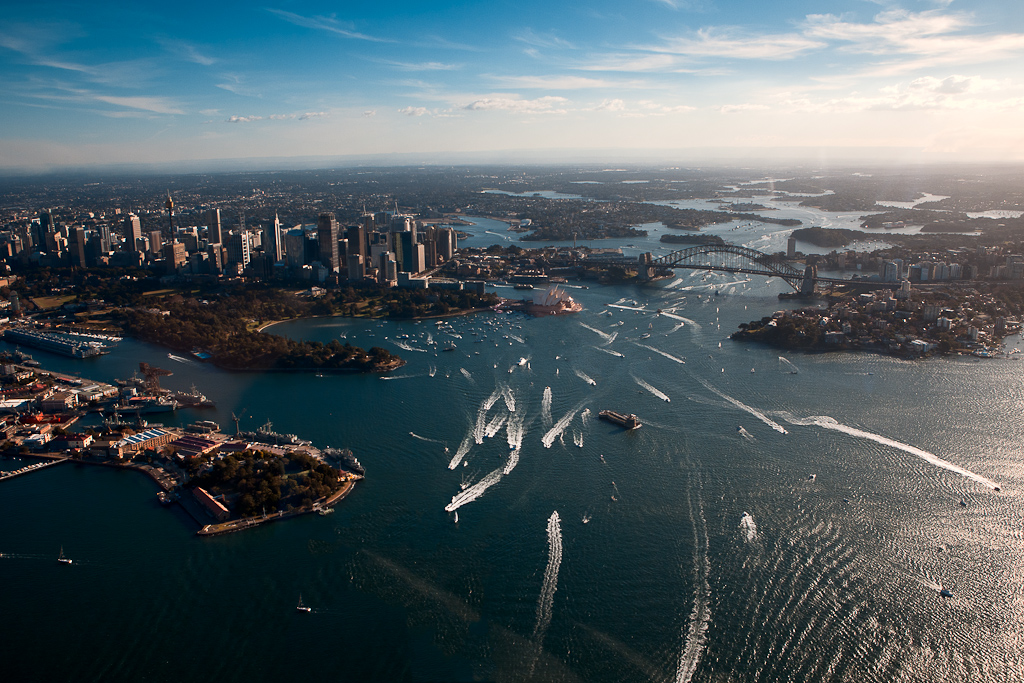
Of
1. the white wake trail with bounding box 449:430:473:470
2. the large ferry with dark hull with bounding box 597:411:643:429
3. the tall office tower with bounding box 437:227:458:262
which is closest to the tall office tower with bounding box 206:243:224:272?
the tall office tower with bounding box 437:227:458:262

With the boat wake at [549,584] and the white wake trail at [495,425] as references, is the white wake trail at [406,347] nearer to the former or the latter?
the white wake trail at [495,425]

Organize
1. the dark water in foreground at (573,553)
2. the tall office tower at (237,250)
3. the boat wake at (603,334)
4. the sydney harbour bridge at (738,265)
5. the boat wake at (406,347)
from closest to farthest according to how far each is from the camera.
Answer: the dark water in foreground at (573,553), the boat wake at (406,347), the boat wake at (603,334), the sydney harbour bridge at (738,265), the tall office tower at (237,250)

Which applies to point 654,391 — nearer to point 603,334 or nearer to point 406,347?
point 603,334

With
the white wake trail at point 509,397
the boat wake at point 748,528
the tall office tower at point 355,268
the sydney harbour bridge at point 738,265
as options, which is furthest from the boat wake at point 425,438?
the sydney harbour bridge at point 738,265

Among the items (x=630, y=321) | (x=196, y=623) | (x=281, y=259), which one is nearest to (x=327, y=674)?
(x=196, y=623)

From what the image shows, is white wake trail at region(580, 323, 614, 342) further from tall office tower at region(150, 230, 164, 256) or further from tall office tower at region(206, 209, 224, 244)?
tall office tower at region(150, 230, 164, 256)

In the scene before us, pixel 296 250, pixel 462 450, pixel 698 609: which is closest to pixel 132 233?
pixel 296 250
